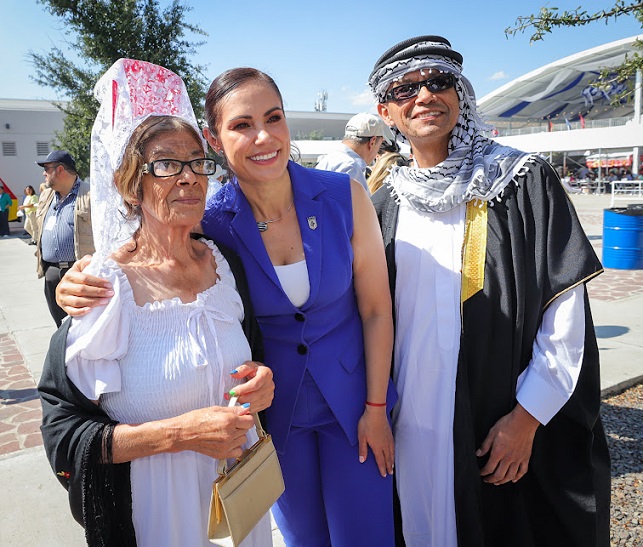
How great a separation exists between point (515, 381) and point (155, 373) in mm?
1264

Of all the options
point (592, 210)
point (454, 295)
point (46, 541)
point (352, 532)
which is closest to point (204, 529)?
point (352, 532)

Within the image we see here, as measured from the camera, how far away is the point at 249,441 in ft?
5.79

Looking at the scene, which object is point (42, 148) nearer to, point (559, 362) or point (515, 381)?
point (515, 381)

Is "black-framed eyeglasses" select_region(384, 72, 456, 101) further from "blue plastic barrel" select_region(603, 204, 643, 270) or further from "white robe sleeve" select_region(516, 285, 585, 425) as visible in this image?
"blue plastic barrel" select_region(603, 204, 643, 270)

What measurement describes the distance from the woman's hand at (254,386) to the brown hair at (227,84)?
3.02 ft

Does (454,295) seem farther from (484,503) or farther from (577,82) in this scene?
(577,82)

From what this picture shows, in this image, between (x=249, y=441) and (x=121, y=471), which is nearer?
(x=121, y=471)

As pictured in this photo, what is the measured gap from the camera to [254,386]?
155cm

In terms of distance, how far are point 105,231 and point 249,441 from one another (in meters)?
0.89

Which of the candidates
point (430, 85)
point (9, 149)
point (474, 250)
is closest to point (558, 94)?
point (9, 149)

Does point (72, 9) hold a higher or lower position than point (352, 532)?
higher

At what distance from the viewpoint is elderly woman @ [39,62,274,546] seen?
1433 millimetres

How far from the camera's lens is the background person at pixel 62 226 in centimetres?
522

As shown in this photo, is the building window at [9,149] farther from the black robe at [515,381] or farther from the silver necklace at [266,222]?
the black robe at [515,381]
